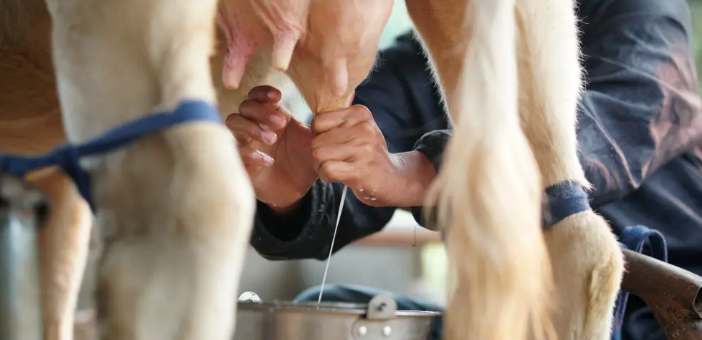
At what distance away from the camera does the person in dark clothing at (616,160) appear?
2.68 feet

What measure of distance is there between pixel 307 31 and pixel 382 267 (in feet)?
6.16

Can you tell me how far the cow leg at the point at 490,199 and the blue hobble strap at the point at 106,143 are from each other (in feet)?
0.64

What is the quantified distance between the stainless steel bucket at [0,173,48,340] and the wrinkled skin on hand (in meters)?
0.21

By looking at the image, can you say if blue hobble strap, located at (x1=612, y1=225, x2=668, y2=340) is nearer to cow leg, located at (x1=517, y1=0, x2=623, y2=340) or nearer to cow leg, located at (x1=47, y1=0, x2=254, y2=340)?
cow leg, located at (x1=517, y1=0, x2=623, y2=340)

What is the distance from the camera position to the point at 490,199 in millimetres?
Answer: 470

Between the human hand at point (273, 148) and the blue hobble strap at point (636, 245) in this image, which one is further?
the blue hobble strap at point (636, 245)

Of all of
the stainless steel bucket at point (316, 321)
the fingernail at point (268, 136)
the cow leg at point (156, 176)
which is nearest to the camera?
the cow leg at point (156, 176)

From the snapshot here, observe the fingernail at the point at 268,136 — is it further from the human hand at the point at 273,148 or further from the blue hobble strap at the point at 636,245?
the blue hobble strap at the point at 636,245

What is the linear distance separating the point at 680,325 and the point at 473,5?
0.47 meters

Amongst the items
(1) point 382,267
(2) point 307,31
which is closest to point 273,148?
(2) point 307,31

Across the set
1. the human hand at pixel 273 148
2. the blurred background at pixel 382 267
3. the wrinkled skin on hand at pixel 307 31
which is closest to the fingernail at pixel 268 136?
the human hand at pixel 273 148

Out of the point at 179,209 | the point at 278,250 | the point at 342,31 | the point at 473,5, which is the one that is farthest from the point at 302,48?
the point at 278,250

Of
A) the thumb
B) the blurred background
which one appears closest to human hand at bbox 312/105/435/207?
the thumb

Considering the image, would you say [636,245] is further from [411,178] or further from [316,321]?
[316,321]
